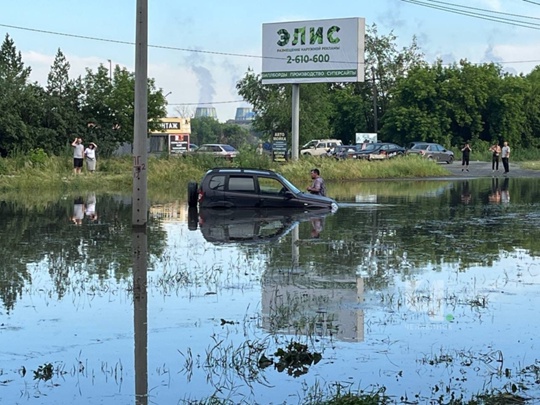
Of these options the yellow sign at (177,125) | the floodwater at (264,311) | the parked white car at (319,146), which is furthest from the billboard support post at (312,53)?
the yellow sign at (177,125)

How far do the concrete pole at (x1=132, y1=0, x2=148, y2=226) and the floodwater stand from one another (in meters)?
0.97

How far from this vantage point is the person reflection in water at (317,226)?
72.5 ft

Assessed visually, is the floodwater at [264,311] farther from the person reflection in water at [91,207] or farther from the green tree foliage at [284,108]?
the green tree foliage at [284,108]

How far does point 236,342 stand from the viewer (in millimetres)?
10539

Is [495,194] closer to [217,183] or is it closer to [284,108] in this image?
[217,183]

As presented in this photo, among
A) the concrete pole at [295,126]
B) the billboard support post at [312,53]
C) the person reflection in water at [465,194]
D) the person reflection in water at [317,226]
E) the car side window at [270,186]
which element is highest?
the billboard support post at [312,53]

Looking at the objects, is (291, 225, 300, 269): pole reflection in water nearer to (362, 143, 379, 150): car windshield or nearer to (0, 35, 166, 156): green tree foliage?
(0, 35, 166, 156): green tree foliage

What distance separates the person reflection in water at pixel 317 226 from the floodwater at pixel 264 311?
0.22 meters

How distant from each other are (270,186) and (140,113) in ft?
24.8

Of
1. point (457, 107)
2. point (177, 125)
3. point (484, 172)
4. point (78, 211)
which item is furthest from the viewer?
point (177, 125)

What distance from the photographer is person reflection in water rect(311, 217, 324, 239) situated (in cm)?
2209

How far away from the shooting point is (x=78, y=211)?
93.8 ft

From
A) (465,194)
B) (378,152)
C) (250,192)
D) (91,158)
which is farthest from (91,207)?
(378,152)

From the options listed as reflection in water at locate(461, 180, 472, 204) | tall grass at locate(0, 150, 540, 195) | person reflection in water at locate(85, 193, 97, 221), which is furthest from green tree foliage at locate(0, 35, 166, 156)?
reflection in water at locate(461, 180, 472, 204)
